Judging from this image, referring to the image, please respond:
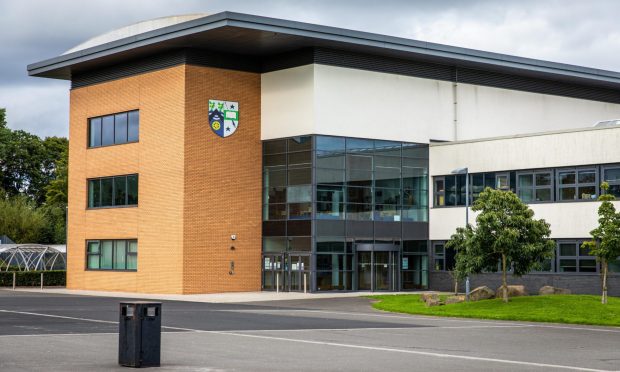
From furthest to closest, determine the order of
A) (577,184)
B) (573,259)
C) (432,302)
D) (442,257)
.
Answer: (442,257), (573,259), (577,184), (432,302)

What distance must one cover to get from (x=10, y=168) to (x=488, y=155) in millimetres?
64053

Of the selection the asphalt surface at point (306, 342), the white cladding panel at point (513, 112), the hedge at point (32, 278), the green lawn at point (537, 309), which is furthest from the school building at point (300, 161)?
the asphalt surface at point (306, 342)

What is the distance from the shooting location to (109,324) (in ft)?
85.0

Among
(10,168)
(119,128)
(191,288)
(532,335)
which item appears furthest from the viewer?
(10,168)

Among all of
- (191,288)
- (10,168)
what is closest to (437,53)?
(191,288)

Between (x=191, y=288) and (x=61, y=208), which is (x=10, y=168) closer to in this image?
(x=61, y=208)

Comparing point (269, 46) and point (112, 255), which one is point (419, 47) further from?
point (112, 255)

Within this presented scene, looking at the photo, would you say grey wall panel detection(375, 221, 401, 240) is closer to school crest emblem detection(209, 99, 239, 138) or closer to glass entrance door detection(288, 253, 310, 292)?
glass entrance door detection(288, 253, 310, 292)

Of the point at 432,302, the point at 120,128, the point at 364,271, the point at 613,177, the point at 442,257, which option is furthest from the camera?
the point at 120,128

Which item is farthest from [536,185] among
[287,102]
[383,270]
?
[287,102]

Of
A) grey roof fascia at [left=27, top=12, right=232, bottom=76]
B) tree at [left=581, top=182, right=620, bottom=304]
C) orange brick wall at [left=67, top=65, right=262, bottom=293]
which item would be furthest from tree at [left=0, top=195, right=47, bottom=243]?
tree at [left=581, top=182, right=620, bottom=304]

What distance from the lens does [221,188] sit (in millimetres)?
48719

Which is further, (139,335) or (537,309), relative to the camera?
(537,309)

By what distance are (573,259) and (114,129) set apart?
79.5ft
